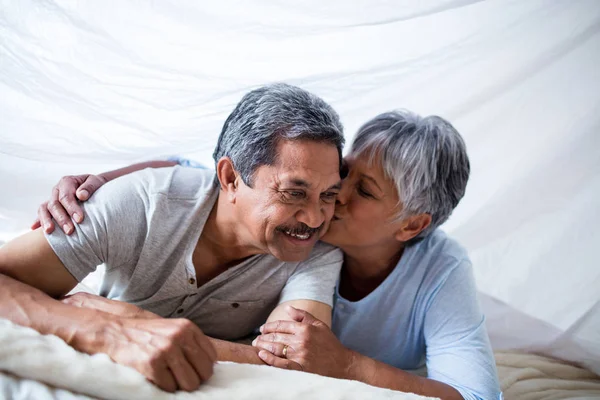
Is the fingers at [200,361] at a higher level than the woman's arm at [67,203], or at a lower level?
lower

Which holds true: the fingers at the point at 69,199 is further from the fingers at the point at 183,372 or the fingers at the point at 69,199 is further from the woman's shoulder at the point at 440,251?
the woman's shoulder at the point at 440,251

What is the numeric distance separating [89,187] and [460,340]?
105 centimetres

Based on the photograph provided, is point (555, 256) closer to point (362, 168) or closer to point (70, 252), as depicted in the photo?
point (362, 168)

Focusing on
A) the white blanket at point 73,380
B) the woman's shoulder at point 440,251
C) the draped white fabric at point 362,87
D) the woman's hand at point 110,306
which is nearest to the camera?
the white blanket at point 73,380

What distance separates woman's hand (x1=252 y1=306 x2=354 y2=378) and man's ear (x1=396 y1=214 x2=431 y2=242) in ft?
1.31

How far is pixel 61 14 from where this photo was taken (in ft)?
6.40

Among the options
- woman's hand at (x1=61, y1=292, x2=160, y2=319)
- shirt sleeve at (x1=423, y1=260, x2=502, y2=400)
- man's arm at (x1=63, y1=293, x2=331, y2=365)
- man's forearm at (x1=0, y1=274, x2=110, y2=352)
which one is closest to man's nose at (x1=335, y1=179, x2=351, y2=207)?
shirt sleeve at (x1=423, y1=260, x2=502, y2=400)

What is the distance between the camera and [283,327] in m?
1.54

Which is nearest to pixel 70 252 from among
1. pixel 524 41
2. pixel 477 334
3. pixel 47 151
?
pixel 47 151

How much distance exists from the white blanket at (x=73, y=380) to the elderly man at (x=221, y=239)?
0.20 meters

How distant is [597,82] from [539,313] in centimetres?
79

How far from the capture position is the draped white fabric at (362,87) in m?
1.98

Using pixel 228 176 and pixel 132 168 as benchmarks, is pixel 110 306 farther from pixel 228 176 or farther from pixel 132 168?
pixel 132 168

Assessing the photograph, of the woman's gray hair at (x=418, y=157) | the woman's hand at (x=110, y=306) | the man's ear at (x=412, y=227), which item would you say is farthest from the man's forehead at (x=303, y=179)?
the woman's hand at (x=110, y=306)
